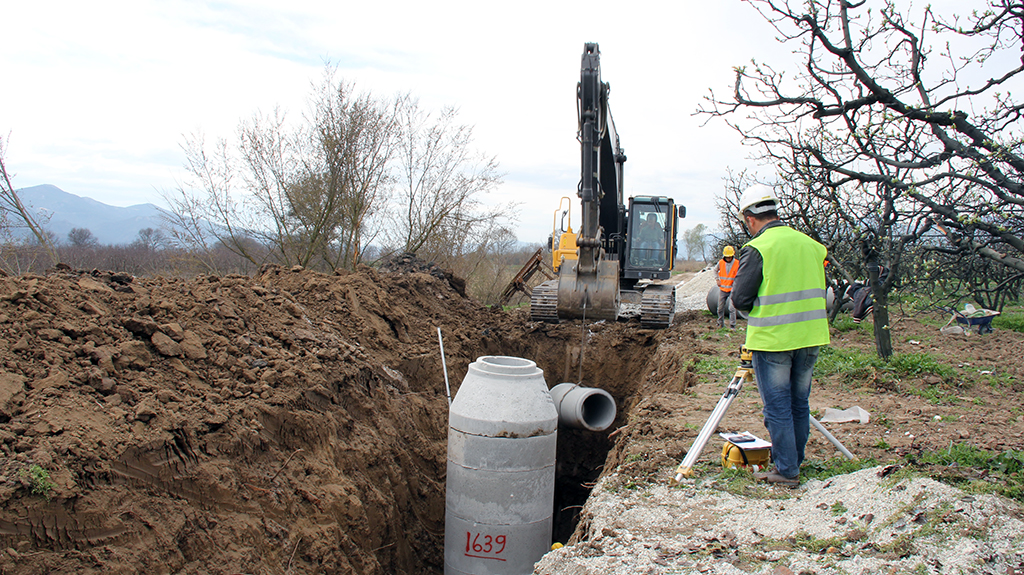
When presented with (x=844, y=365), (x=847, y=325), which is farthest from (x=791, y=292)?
(x=847, y=325)

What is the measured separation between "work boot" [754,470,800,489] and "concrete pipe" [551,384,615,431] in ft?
14.2

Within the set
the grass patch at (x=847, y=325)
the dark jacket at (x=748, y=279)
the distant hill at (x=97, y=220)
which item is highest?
the distant hill at (x=97, y=220)

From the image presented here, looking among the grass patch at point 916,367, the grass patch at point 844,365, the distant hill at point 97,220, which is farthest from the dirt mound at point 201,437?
the distant hill at point 97,220

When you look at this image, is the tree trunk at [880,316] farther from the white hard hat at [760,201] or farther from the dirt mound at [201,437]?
the dirt mound at [201,437]

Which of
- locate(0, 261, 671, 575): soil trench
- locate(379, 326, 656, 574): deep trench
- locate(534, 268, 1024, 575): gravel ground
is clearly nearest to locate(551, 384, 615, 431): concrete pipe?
locate(379, 326, 656, 574): deep trench

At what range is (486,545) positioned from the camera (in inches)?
236

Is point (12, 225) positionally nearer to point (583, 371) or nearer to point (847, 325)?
point (583, 371)

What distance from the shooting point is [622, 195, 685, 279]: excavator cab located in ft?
42.9

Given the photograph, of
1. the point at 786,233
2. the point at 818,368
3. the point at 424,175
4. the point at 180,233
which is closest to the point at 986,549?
the point at 786,233

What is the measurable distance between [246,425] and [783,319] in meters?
4.21

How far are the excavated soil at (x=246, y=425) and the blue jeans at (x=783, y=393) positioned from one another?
840mm

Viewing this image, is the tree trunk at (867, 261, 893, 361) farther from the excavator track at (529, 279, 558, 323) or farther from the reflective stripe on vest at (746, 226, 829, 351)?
the excavator track at (529, 279, 558, 323)

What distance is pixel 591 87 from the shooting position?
24.2ft

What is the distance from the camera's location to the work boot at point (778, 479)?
427cm
